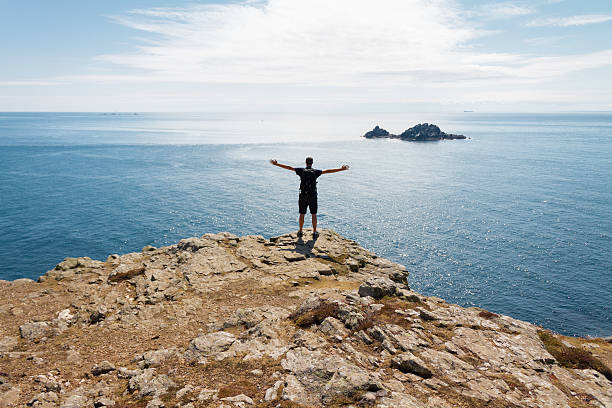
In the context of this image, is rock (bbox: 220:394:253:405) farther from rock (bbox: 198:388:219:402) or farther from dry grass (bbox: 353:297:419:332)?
dry grass (bbox: 353:297:419:332)

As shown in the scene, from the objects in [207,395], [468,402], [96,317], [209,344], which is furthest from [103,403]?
[468,402]

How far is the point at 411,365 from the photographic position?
952cm

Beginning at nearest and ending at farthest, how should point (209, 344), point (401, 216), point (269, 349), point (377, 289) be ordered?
point (269, 349) < point (209, 344) < point (377, 289) < point (401, 216)

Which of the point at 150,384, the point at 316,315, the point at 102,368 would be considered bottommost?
the point at 102,368

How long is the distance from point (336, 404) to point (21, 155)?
538 ft

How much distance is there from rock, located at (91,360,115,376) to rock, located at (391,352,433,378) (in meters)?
8.80

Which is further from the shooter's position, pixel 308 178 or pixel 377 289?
pixel 308 178

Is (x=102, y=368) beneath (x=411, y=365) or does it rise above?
beneath

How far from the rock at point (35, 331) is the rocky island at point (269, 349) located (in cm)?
4

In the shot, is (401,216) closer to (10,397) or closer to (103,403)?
(103,403)

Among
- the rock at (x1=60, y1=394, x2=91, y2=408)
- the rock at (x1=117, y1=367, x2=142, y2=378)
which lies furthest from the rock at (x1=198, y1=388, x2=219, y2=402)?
the rock at (x1=60, y1=394, x2=91, y2=408)

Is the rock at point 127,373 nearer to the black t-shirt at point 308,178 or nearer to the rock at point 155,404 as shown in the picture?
the rock at point 155,404

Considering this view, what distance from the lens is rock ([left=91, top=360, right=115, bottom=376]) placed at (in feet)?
33.7

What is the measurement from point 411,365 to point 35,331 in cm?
1384
